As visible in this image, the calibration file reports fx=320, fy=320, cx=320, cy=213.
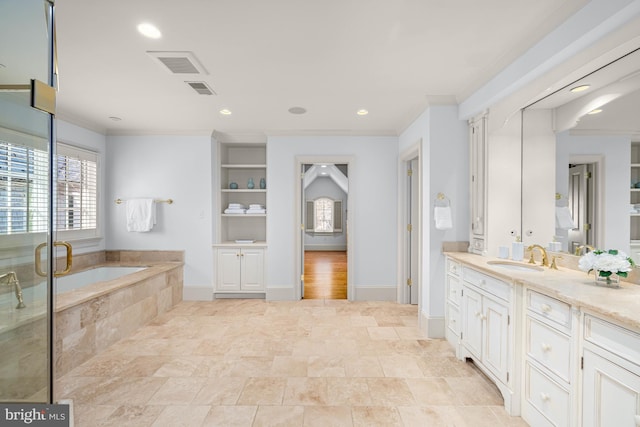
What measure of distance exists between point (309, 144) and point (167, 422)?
12.0 feet

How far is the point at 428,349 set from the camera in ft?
10.1

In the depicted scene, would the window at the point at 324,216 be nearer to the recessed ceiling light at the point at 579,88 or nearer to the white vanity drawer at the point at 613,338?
the recessed ceiling light at the point at 579,88

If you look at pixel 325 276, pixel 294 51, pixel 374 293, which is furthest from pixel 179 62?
pixel 325 276

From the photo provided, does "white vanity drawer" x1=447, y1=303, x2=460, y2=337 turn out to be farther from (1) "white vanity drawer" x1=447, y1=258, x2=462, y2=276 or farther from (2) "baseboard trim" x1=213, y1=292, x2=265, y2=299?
(2) "baseboard trim" x1=213, y1=292, x2=265, y2=299

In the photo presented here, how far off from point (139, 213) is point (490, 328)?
179 inches

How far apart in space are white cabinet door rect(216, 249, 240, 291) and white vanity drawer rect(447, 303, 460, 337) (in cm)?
296

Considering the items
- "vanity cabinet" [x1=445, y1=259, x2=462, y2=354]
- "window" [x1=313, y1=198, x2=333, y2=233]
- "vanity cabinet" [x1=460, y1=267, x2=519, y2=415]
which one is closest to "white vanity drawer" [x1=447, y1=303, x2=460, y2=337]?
"vanity cabinet" [x1=445, y1=259, x2=462, y2=354]

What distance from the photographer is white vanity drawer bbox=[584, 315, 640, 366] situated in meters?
1.26

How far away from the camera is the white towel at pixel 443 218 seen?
3205 millimetres

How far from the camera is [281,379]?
2516mm

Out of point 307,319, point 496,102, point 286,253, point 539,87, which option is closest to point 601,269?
point 539,87

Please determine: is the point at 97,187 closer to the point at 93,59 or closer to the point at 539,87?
the point at 93,59

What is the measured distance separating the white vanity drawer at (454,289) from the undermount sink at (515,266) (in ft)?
1.27

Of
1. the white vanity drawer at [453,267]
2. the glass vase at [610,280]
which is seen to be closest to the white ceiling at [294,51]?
the glass vase at [610,280]
